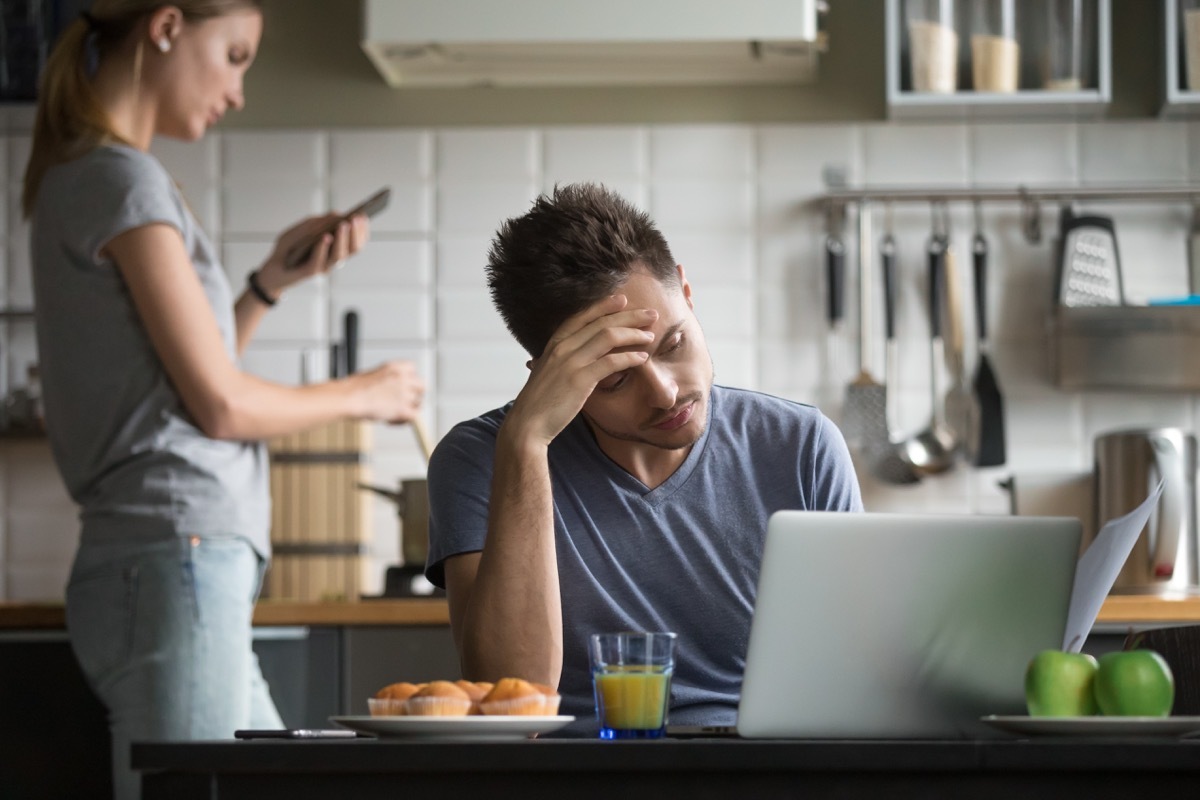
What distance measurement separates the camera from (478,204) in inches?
125

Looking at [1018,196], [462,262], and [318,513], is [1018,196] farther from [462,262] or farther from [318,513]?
[318,513]

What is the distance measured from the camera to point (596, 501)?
163cm

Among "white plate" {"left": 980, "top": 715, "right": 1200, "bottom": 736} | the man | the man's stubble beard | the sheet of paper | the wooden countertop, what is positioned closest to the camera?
"white plate" {"left": 980, "top": 715, "right": 1200, "bottom": 736}

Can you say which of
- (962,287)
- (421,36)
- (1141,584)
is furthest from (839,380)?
(421,36)

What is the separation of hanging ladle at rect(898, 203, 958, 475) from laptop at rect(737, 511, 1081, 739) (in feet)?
6.61

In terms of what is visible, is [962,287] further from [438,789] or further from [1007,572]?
[438,789]

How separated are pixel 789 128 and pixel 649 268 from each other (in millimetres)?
1653

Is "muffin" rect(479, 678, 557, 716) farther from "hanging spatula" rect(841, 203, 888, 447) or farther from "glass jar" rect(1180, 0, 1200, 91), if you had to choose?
"glass jar" rect(1180, 0, 1200, 91)

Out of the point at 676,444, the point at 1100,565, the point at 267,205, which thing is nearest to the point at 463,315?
the point at 267,205

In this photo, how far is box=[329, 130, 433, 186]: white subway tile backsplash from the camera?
3.21m

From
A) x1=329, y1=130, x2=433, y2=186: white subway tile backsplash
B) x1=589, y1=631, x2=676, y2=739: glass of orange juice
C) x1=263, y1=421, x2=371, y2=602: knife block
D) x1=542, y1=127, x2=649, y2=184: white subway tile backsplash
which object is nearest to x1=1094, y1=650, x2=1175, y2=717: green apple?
x1=589, y1=631, x2=676, y2=739: glass of orange juice

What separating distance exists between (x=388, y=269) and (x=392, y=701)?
2.26m

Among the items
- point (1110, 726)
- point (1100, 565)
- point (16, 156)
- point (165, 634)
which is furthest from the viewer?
point (16, 156)

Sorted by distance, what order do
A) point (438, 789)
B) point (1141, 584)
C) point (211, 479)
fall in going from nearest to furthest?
point (438, 789) < point (211, 479) < point (1141, 584)
